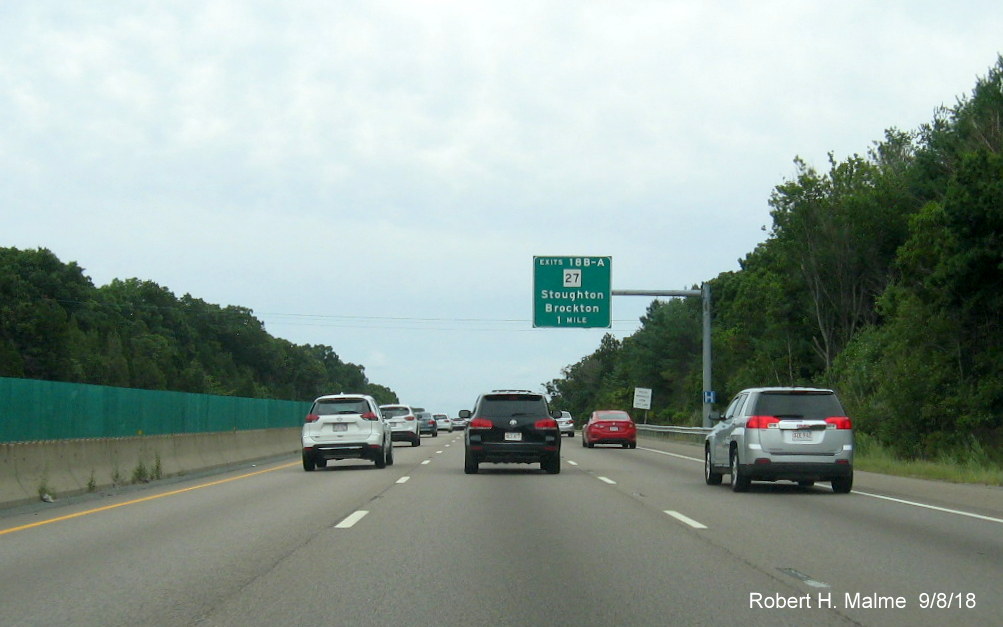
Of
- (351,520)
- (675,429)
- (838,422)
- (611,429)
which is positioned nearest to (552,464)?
(838,422)

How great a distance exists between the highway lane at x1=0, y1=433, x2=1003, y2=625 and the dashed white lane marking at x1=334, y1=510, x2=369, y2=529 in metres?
0.05

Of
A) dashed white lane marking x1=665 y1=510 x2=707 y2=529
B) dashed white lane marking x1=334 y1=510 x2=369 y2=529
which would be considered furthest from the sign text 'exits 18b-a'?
dashed white lane marking x1=334 y1=510 x2=369 y2=529

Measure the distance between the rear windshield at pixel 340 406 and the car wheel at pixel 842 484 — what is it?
11520mm

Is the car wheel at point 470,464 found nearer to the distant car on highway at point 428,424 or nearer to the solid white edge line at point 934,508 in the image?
the solid white edge line at point 934,508

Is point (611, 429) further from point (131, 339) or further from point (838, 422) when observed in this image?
point (131, 339)

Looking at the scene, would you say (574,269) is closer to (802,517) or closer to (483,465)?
(483,465)

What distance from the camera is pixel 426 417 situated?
7188 cm

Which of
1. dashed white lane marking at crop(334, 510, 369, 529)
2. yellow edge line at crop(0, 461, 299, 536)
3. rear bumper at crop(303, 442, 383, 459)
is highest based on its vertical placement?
rear bumper at crop(303, 442, 383, 459)

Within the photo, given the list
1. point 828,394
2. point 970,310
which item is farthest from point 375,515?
point 970,310

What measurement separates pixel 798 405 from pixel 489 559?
9551mm

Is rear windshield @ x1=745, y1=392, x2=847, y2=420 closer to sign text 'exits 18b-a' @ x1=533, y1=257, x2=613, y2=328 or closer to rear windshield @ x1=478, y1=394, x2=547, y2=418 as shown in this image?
rear windshield @ x1=478, y1=394, x2=547, y2=418

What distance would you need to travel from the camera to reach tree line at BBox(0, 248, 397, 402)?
8406 centimetres

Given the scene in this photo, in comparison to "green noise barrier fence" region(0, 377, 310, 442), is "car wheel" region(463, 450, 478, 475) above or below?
below

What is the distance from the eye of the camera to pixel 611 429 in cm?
4375
